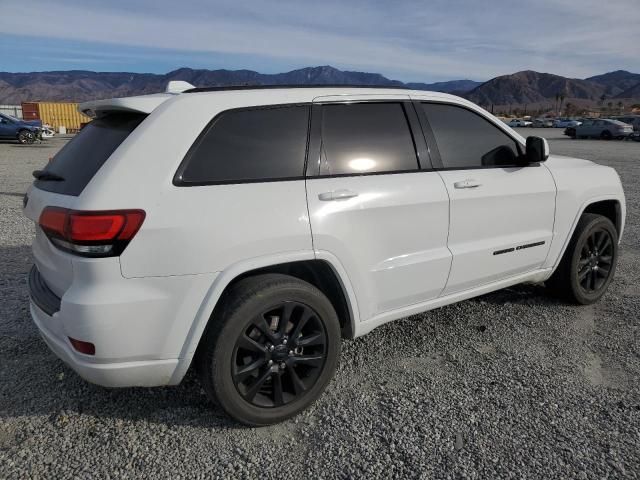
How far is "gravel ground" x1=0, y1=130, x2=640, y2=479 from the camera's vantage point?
7.93 ft

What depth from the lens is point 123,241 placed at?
2.24 metres

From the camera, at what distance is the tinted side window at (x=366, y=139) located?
114 inches

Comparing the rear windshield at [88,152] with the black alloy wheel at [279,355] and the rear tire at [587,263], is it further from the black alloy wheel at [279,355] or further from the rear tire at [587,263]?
the rear tire at [587,263]

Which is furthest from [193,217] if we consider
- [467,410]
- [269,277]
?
[467,410]

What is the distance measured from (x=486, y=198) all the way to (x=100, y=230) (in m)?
2.45

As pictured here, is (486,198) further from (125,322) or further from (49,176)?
(49,176)

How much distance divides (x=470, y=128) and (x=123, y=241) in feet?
8.26

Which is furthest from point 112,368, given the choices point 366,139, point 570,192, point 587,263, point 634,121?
point 634,121

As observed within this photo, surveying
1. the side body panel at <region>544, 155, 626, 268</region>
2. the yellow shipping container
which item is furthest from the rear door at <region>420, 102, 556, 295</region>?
the yellow shipping container

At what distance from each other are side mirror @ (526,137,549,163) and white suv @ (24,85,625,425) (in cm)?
37

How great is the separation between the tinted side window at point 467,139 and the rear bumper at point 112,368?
216cm

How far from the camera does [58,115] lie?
40.6 meters

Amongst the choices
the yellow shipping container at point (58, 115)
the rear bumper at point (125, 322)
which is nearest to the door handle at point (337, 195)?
the rear bumper at point (125, 322)

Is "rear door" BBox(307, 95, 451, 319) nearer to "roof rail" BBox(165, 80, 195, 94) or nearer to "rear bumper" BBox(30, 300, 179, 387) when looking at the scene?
"roof rail" BBox(165, 80, 195, 94)
